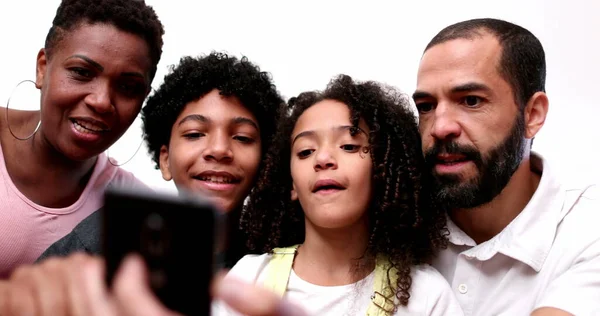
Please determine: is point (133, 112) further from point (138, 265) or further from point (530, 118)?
point (138, 265)

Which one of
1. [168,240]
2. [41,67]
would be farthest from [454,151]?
[41,67]

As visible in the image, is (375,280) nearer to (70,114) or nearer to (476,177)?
(476,177)

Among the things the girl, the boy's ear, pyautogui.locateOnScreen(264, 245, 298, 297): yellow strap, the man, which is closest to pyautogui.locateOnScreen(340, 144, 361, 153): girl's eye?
the girl

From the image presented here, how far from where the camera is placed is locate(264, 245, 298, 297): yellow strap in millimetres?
1170

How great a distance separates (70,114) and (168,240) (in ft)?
3.36

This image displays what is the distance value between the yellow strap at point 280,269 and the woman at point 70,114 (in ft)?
1.62

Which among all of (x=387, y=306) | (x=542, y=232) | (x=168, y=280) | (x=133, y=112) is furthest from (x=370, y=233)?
(x=168, y=280)

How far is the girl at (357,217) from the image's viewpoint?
1.12 metres

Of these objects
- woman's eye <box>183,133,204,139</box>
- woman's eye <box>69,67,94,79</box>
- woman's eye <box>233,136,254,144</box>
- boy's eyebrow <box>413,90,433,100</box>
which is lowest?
woman's eye <box>183,133,204,139</box>

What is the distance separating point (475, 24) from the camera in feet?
4.21

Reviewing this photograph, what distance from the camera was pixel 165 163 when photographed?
4.95 ft

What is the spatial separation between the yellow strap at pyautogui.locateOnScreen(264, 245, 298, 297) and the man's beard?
33 centimetres

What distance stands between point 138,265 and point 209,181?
0.92 metres

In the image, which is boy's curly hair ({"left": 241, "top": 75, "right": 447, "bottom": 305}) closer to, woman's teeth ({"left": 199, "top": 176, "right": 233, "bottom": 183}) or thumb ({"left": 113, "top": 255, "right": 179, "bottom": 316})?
woman's teeth ({"left": 199, "top": 176, "right": 233, "bottom": 183})
